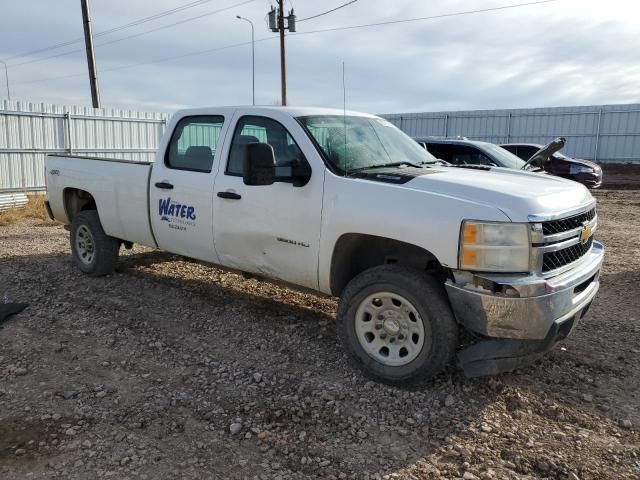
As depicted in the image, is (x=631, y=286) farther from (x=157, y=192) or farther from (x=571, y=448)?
(x=157, y=192)

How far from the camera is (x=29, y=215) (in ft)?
40.0

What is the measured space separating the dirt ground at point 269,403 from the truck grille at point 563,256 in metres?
0.92

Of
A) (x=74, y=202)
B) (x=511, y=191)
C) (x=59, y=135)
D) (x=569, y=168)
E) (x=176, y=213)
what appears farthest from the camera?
(x=569, y=168)

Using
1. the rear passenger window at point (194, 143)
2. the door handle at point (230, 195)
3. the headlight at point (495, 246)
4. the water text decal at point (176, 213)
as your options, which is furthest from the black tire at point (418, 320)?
the rear passenger window at point (194, 143)

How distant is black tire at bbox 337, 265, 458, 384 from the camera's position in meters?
3.58

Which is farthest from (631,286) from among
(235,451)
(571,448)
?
(235,451)

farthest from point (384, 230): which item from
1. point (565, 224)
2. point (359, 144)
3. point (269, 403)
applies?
point (269, 403)

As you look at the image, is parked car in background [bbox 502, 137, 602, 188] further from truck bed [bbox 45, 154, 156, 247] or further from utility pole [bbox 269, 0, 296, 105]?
truck bed [bbox 45, 154, 156, 247]

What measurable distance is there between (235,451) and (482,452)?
1.41 meters

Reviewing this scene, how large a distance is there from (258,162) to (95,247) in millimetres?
3376

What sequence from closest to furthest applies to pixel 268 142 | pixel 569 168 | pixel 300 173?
pixel 300 173
pixel 268 142
pixel 569 168

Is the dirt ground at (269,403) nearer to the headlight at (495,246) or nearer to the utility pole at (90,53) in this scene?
the headlight at (495,246)

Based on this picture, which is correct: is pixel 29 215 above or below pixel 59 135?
below

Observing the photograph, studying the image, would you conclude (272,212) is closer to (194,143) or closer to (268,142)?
(268,142)
